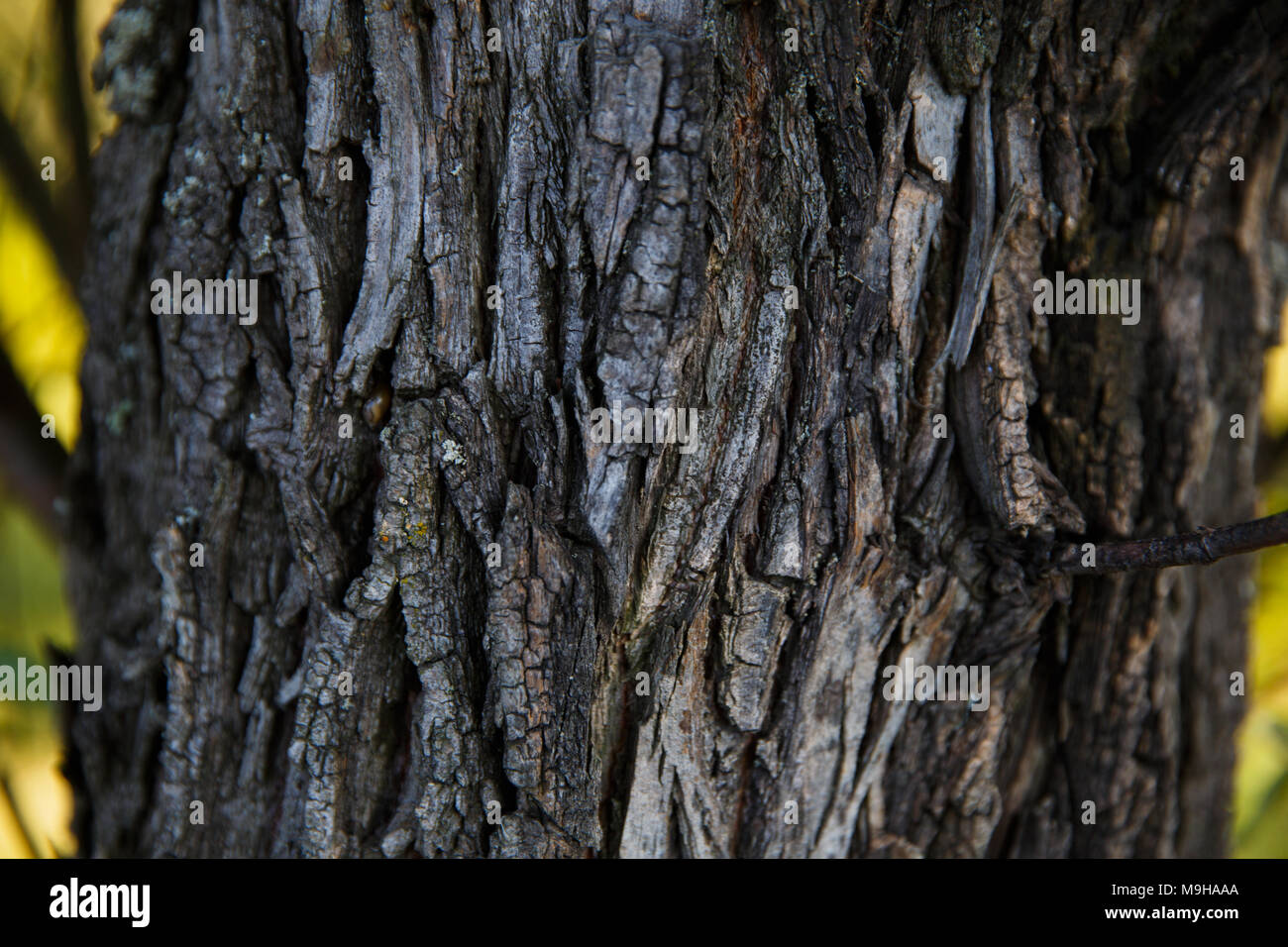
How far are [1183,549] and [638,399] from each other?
2.68 feet

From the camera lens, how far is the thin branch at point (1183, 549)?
1.02 metres

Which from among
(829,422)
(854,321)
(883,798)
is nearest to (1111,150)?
(854,321)

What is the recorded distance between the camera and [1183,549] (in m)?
1.11

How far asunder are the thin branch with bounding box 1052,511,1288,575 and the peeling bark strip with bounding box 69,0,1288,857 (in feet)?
0.26

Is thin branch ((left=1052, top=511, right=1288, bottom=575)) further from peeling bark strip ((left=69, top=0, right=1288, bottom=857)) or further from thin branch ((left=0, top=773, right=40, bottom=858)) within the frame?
thin branch ((left=0, top=773, right=40, bottom=858))

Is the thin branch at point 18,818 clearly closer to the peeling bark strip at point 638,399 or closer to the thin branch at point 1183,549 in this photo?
the peeling bark strip at point 638,399

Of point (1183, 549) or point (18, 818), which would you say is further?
point (18, 818)

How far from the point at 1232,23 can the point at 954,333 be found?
0.77 m

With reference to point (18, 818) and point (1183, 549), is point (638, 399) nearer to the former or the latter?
point (1183, 549)

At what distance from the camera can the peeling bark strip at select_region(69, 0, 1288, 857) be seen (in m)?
1.13

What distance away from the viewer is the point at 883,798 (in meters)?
1.40

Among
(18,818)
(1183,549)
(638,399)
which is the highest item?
(638,399)

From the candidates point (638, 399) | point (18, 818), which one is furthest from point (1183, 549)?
point (18, 818)

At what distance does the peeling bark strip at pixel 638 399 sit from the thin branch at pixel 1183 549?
81mm
